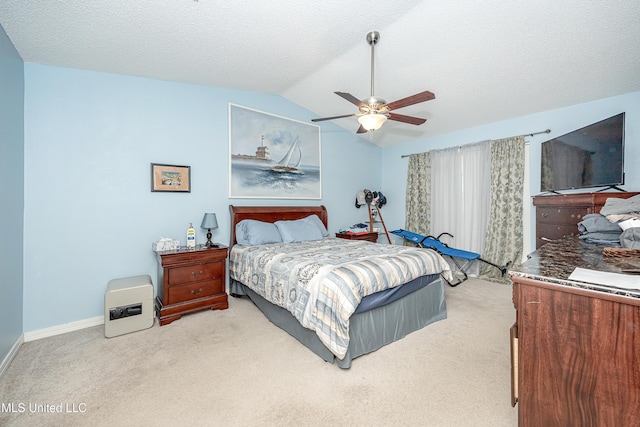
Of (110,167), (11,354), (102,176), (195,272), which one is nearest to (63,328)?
(11,354)

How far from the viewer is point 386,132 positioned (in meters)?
5.00

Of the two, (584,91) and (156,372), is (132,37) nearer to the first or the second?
(156,372)

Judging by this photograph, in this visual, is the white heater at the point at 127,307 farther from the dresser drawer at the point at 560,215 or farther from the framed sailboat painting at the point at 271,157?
the dresser drawer at the point at 560,215

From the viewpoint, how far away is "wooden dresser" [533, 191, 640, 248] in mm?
2398

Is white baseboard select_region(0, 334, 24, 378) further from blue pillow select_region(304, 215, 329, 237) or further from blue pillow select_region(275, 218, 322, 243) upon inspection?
blue pillow select_region(304, 215, 329, 237)

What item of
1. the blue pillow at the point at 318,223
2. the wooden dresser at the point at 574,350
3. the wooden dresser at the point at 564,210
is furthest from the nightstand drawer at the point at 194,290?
the wooden dresser at the point at 564,210

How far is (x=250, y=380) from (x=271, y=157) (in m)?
2.96

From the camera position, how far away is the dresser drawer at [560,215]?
252cm

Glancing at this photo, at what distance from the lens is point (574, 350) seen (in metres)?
0.91

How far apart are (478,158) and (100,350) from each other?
529 centimetres

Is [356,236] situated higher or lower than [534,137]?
lower

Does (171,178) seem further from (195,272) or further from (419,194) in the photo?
(419,194)

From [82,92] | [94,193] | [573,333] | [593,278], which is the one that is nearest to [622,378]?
[573,333]

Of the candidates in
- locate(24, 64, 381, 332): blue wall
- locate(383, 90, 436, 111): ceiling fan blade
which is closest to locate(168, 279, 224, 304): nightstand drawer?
locate(24, 64, 381, 332): blue wall
